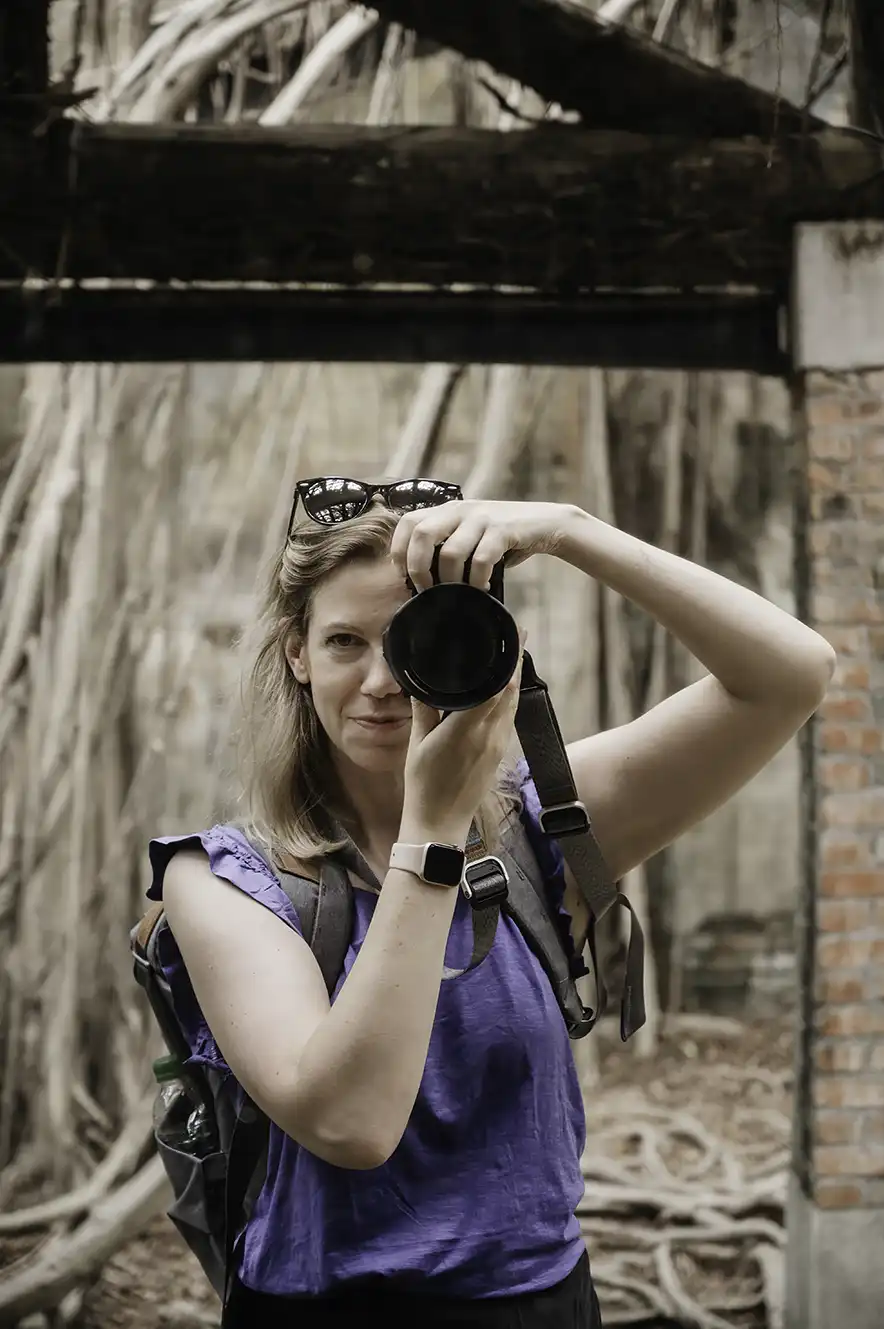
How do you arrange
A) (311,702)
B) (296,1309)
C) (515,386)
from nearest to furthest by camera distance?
(296,1309)
(311,702)
(515,386)

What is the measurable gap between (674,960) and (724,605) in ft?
8.96

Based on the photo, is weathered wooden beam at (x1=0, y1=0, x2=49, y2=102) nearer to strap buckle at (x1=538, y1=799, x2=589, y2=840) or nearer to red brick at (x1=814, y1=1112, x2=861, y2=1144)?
strap buckle at (x1=538, y1=799, x2=589, y2=840)

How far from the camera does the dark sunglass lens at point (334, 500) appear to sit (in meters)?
1.08

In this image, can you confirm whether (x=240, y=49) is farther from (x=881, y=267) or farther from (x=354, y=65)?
(x=881, y=267)

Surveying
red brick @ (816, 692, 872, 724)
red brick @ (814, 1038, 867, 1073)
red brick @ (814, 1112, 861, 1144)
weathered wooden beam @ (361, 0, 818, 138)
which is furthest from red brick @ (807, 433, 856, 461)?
red brick @ (814, 1112, 861, 1144)

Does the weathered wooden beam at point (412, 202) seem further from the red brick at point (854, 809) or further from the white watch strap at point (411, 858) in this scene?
the white watch strap at point (411, 858)

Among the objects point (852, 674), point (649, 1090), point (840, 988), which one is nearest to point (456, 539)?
point (852, 674)

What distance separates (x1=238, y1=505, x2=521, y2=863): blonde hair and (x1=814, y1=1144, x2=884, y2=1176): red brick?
5.24ft

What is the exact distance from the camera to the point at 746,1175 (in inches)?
123

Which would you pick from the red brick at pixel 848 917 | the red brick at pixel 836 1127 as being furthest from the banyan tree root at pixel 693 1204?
the red brick at pixel 848 917

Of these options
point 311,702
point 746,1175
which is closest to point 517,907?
point 311,702

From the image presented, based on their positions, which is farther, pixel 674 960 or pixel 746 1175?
pixel 674 960

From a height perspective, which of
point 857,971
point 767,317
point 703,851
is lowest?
point 857,971

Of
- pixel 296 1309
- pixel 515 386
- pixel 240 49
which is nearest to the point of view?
pixel 296 1309
